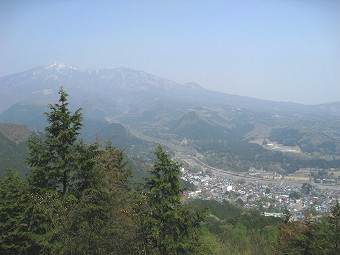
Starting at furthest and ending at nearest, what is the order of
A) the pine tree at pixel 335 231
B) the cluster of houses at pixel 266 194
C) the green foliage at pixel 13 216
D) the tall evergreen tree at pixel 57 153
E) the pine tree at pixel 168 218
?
the cluster of houses at pixel 266 194, the pine tree at pixel 335 231, the green foliage at pixel 13 216, the tall evergreen tree at pixel 57 153, the pine tree at pixel 168 218

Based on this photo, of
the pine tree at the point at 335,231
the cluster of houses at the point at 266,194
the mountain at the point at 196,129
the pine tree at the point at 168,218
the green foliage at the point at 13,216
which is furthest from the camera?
the mountain at the point at 196,129

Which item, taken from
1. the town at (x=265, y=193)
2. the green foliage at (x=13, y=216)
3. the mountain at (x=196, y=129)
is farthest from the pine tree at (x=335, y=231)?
the mountain at (x=196, y=129)

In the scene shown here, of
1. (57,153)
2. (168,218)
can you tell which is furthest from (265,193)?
(57,153)

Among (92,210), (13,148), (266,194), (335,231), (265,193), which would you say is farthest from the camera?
(265,193)

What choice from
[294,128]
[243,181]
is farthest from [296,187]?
[294,128]

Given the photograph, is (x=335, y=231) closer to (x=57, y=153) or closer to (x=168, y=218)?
(x=168, y=218)

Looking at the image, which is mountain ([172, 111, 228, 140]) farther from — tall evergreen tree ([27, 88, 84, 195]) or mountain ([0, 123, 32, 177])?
tall evergreen tree ([27, 88, 84, 195])

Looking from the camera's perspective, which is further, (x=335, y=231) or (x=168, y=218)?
(x=335, y=231)

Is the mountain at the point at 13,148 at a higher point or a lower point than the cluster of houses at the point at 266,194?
higher

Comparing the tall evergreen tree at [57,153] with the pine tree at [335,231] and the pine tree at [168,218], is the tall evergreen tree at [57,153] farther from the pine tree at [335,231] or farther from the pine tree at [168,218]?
the pine tree at [335,231]
